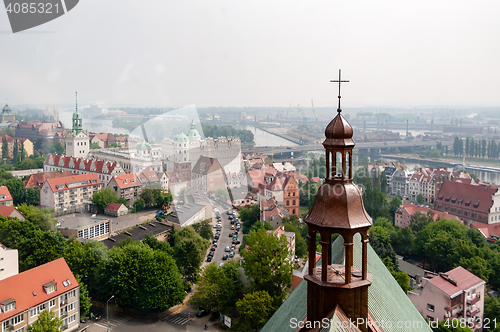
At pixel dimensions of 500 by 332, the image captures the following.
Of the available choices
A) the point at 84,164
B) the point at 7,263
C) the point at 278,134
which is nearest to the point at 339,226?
the point at 7,263

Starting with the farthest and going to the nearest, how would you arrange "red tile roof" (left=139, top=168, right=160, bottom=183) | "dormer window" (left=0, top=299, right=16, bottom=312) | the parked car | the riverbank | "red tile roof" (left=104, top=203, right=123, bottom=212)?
the riverbank → "red tile roof" (left=139, top=168, right=160, bottom=183) → "red tile roof" (left=104, top=203, right=123, bottom=212) → the parked car → "dormer window" (left=0, top=299, right=16, bottom=312)

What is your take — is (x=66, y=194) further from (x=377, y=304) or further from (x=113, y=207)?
(x=377, y=304)

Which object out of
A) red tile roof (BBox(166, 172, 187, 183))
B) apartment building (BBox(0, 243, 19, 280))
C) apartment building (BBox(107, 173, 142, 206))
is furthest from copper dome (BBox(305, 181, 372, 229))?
apartment building (BBox(107, 173, 142, 206))

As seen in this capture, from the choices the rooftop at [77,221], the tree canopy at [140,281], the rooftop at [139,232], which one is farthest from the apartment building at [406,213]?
the rooftop at [77,221]

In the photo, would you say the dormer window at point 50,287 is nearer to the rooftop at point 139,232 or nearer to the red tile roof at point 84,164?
the rooftop at point 139,232

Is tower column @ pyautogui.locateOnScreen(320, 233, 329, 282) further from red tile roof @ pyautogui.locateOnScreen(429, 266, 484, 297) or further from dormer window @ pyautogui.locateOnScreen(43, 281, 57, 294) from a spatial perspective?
dormer window @ pyautogui.locateOnScreen(43, 281, 57, 294)

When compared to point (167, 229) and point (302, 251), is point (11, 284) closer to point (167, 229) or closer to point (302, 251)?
point (167, 229)

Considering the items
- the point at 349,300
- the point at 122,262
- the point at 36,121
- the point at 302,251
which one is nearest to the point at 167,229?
the point at 122,262
